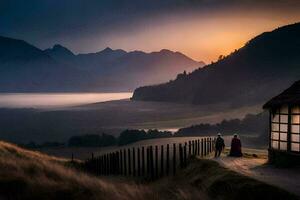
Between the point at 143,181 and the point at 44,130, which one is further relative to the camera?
the point at 44,130

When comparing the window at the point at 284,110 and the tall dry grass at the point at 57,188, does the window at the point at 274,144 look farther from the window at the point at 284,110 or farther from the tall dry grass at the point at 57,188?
the tall dry grass at the point at 57,188

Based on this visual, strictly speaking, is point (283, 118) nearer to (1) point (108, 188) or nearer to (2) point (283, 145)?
(2) point (283, 145)

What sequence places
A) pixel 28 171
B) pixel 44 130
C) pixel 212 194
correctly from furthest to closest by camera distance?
pixel 44 130
pixel 28 171
pixel 212 194

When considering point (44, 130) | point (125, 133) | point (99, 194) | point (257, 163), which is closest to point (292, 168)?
point (257, 163)

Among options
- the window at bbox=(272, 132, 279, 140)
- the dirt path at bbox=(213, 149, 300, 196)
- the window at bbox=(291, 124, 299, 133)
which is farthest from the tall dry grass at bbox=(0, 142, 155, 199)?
the window at bbox=(272, 132, 279, 140)

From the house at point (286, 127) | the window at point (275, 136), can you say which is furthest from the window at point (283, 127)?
the window at point (275, 136)

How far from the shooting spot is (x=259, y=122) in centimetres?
10812

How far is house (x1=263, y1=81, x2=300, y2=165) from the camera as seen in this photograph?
2448 cm

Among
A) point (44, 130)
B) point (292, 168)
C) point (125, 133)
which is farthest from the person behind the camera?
point (44, 130)

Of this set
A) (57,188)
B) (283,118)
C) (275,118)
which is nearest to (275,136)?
(275,118)

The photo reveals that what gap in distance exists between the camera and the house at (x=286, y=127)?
24484 millimetres

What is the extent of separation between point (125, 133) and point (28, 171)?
3100 inches

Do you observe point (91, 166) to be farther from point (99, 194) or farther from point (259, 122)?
point (259, 122)

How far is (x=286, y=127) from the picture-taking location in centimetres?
2541
